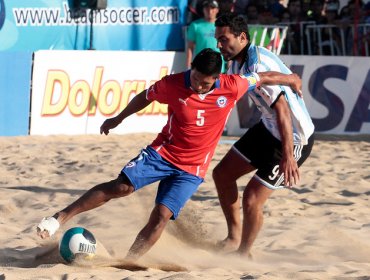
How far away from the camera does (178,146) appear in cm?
599

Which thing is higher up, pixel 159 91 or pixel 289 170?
pixel 159 91

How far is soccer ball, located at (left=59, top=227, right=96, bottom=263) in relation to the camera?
225 inches

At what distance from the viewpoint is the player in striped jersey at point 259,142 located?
19.9 feet

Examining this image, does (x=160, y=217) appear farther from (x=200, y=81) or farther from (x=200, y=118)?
(x=200, y=81)

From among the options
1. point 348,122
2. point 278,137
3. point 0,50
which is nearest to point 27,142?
point 0,50

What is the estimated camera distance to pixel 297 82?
6.06 m

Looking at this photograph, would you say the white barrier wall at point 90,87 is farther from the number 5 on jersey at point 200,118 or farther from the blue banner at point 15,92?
the number 5 on jersey at point 200,118

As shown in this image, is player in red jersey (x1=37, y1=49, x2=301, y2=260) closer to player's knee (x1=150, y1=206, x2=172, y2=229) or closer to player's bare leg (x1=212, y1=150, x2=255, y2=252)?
player's knee (x1=150, y1=206, x2=172, y2=229)

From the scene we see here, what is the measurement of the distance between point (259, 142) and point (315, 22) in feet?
33.7

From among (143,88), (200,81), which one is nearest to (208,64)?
(200,81)

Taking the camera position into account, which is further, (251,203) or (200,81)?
(251,203)

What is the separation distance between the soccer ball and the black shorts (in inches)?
50.6

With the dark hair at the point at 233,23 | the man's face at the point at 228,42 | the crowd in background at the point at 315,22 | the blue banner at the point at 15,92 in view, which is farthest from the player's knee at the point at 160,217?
the crowd in background at the point at 315,22

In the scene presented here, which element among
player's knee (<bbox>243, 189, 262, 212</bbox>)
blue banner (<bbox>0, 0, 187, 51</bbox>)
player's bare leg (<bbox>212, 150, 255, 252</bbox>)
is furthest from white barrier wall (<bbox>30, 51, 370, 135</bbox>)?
player's knee (<bbox>243, 189, 262, 212</bbox>)
